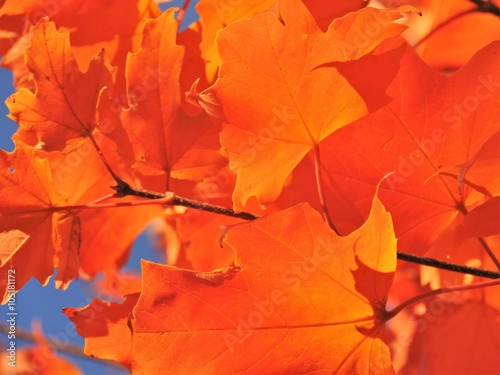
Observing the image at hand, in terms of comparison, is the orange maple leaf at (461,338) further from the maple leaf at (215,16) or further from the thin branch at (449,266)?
the maple leaf at (215,16)

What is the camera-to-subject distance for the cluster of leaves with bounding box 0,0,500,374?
60 cm

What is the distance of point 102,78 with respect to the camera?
2.37ft

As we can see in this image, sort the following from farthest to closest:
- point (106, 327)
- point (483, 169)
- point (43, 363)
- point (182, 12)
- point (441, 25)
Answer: point (43, 363)
point (441, 25)
point (182, 12)
point (106, 327)
point (483, 169)

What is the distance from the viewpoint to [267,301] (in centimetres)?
61

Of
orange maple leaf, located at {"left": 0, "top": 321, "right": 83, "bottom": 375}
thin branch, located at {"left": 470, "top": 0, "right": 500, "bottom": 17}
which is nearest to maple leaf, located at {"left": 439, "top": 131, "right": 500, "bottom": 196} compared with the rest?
thin branch, located at {"left": 470, "top": 0, "right": 500, "bottom": 17}

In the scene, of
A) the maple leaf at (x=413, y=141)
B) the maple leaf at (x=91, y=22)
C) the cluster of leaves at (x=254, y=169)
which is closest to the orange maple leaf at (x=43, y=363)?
the cluster of leaves at (x=254, y=169)

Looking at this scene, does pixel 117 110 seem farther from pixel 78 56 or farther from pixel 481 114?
pixel 481 114

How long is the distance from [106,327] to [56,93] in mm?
275

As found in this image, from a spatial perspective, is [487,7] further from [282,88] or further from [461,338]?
[461,338]

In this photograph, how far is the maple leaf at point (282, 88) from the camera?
598 mm

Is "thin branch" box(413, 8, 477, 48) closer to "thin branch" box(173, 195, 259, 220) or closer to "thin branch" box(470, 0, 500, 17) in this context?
"thin branch" box(470, 0, 500, 17)

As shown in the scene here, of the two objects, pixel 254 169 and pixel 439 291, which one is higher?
pixel 254 169

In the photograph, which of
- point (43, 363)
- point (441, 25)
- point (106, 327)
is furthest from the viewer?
point (43, 363)

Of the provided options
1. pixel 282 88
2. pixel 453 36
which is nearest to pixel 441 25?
pixel 453 36
